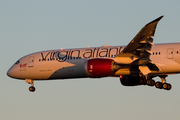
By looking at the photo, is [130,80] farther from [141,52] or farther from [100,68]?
[100,68]

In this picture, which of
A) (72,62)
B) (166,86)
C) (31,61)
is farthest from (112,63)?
(31,61)

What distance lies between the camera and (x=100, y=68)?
105 feet

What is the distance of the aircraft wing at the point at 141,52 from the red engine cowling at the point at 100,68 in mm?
781

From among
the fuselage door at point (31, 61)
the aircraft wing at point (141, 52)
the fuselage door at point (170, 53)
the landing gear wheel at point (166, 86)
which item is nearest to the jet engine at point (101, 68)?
the aircraft wing at point (141, 52)

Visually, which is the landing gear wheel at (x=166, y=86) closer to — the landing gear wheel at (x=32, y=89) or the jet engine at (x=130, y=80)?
the jet engine at (x=130, y=80)

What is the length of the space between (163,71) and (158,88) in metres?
3.14

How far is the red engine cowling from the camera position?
105 feet

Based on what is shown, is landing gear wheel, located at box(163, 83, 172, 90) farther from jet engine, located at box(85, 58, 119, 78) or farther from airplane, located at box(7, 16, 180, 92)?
jet engine, located at box(85, 58, 119, 78)

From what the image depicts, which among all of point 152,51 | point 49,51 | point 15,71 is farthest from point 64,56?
point 152,51

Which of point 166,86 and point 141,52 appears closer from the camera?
point 141,52

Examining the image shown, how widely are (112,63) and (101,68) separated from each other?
98 cm

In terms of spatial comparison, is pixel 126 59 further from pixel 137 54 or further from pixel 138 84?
pixel 138 84

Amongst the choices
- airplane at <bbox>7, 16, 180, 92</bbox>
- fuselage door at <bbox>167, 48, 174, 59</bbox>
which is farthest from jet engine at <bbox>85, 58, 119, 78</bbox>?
fuselage door at <bbox>167, 48, 174, 59</bbox>

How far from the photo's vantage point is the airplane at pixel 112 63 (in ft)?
105
